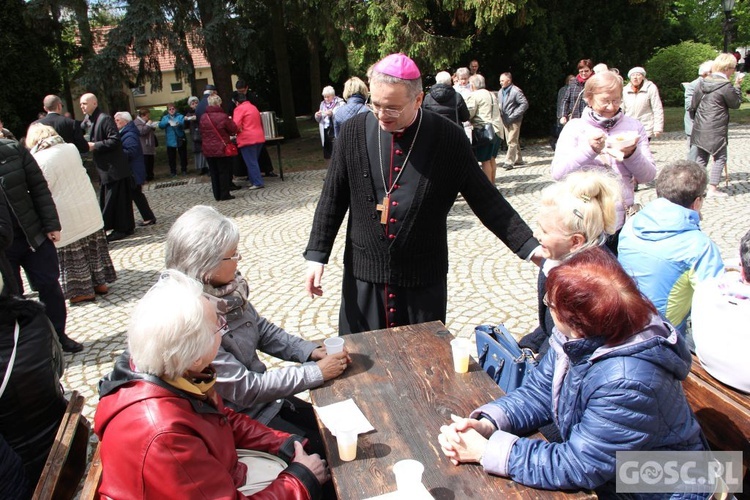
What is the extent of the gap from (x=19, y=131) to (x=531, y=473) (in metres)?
16.1

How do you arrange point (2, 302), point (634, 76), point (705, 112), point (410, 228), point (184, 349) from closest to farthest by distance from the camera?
point (184, 349) → point (2, 302) → point (410, 228) → point (705, 112) → point (634, 76)

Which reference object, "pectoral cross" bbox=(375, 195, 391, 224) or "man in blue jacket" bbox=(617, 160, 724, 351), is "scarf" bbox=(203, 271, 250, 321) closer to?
"pectoral cross" bbox=(375, 195, 391, 224)

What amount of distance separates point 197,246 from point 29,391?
0.97 meters

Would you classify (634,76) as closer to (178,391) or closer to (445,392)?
(445,392)

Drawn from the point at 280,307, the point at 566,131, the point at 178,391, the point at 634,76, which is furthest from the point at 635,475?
the point at 634,76

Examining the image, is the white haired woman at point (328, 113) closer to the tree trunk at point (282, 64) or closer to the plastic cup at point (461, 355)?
the tree trunk at point (282, 64)

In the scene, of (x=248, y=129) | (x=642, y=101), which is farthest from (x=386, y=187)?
(x=248, y=129)

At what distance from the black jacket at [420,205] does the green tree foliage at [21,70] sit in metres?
14.2

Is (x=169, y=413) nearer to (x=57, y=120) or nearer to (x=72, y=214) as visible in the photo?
(x=72, y=214)

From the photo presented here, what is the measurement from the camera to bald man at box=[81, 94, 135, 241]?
791 centimetres

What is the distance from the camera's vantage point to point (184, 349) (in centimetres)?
176

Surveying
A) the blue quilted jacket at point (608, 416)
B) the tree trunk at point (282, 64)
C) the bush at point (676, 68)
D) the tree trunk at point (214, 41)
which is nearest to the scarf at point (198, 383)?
the blue quilted jacket at point (608, 416)

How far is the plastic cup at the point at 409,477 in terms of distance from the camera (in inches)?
68.0

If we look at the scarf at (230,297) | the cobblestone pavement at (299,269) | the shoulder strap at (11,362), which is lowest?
the cobblestone pavement at (299,269)
